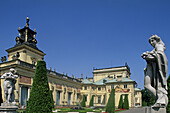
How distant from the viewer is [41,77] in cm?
1124

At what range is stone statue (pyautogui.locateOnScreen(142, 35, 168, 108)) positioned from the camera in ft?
14.2

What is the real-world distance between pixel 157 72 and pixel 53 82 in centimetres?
3597

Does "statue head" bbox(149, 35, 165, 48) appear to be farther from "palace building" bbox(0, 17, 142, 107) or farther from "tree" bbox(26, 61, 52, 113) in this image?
"palace building" bbox(0, 17, 142, 107)

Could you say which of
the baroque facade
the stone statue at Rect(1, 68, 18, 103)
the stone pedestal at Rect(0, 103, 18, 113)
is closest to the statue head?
the stone statue at Rect(1, 68, 18, 103)

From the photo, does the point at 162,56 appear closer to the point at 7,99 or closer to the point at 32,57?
the point at 7,99

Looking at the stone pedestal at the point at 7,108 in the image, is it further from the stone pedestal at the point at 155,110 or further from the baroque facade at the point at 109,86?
the baroque facade at the point at 109,86

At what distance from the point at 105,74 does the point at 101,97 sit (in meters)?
11.4

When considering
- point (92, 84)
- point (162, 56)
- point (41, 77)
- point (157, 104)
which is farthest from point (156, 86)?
point (92, 84)

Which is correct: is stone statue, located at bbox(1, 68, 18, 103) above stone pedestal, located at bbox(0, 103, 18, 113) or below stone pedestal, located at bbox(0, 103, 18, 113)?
above

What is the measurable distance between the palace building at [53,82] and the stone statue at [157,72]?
26.2 metres

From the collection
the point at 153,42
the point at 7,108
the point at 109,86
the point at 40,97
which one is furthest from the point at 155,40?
the point at 109,86

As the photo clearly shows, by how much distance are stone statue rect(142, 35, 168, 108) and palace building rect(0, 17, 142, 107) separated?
26.2 m

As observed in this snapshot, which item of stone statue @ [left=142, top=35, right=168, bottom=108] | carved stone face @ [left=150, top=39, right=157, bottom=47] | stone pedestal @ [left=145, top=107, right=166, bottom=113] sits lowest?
stone pedestal @ [left=145, top=107, right=166, bottom=113]

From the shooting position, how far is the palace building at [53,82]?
94.6ft
